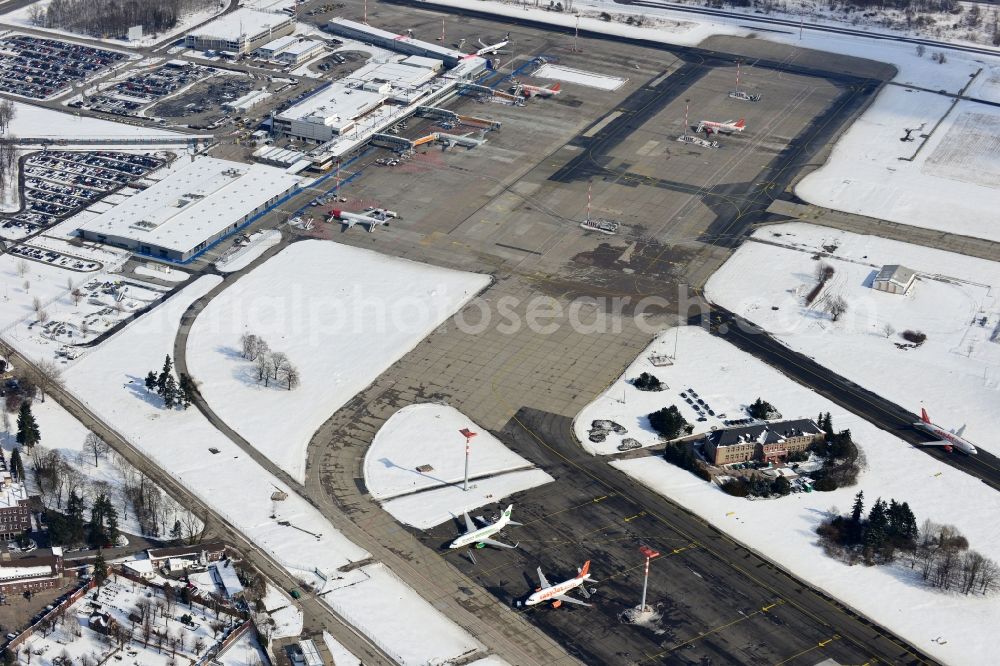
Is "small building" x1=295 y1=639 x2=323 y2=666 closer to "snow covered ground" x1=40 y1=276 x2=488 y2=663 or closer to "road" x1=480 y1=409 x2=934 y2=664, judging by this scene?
"snow covered ground" x1=40 y1=276 x2=488 y2=663

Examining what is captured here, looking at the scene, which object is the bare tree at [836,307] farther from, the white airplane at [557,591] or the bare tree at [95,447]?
the bare tree at [95,447]

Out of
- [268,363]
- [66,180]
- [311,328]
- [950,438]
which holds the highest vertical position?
[66,180]

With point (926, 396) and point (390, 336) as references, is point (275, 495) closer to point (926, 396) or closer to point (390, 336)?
point (390, 336)

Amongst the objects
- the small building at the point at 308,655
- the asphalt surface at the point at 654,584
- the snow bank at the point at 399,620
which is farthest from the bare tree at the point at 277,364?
the small building at the point at 308,655

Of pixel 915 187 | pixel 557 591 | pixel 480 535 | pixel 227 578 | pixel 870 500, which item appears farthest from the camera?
pixel 915 187

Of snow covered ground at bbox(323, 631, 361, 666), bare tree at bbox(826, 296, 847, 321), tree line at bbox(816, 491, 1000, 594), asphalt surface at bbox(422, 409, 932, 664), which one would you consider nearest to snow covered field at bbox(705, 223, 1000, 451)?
bare tree at bbox(826, 296, 847, 321)

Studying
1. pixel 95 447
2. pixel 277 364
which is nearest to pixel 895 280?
pixel 277 364

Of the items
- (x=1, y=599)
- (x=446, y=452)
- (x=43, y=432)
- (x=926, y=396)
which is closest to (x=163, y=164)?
(x=43, y=432)

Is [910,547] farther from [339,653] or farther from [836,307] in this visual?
[339,653]
